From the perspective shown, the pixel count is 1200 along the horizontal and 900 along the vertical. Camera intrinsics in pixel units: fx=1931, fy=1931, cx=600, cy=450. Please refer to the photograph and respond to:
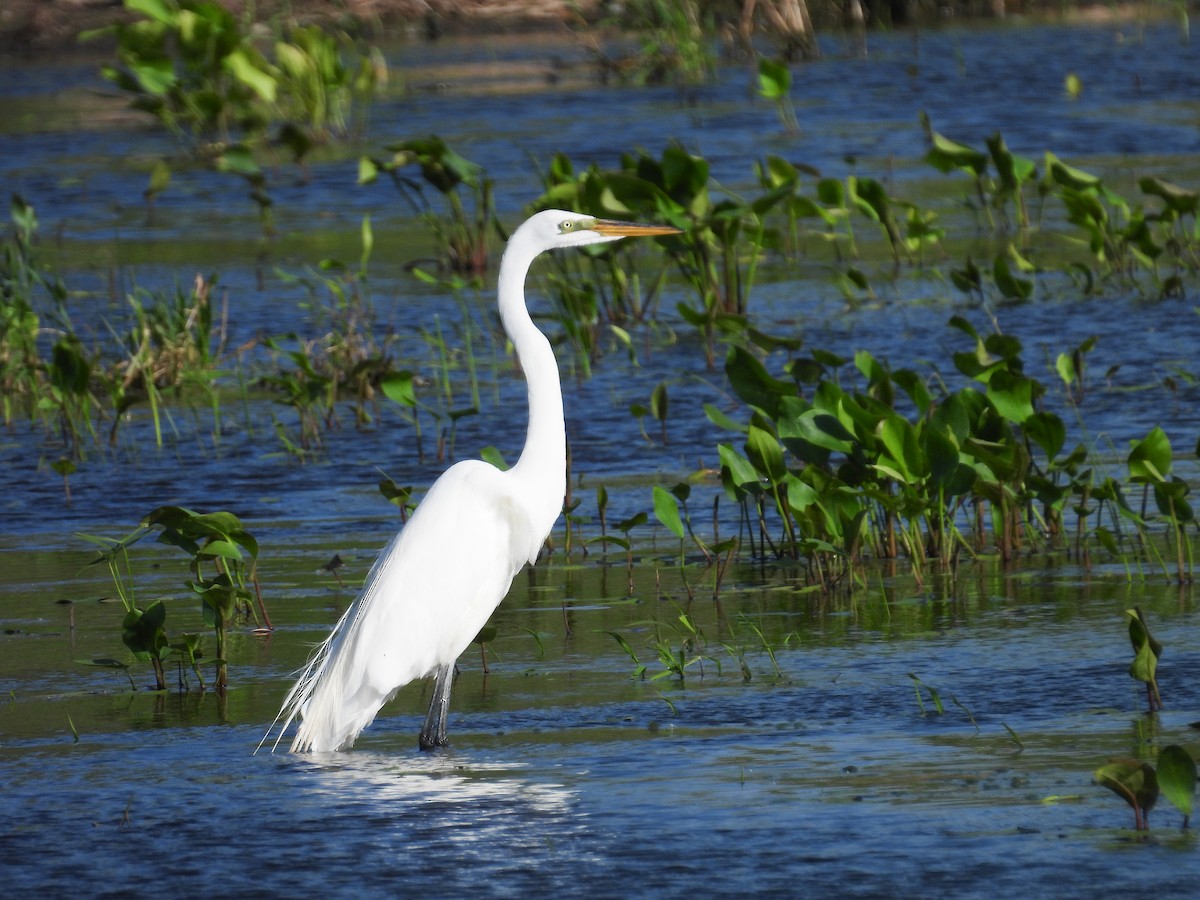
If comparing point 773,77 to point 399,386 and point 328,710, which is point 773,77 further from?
point 328,710

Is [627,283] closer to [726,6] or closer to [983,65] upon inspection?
[983,65]

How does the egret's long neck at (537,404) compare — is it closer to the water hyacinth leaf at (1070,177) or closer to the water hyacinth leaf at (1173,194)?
the water hyacinth leaf at (1173,194)

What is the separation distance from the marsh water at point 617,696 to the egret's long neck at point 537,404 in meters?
0.50

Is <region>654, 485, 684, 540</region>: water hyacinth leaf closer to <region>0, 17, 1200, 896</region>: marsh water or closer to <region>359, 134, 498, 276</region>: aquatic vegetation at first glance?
<region>0, 17, 1200, 896</region>: marsh water

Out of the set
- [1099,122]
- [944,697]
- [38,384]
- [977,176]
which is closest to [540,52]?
[1099,122]

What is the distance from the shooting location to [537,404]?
499 centimetres

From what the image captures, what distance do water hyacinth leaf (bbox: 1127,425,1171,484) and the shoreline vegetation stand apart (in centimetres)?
1379

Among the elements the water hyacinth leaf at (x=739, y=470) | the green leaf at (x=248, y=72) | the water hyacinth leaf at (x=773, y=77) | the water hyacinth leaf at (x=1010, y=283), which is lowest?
the water hyacinth leaf at (x=739, y=470)

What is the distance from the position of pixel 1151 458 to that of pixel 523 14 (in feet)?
58.1

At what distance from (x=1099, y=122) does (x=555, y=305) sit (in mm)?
6361

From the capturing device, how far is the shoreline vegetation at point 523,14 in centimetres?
1997

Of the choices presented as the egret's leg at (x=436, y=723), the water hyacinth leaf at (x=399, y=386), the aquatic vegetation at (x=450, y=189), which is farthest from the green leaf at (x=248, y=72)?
the egret's leg at (x=436, y=723)

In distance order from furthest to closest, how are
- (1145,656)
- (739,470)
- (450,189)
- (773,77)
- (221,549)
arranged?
(773,77) < (450,189) < (739,470) < (221,549) < (1145,656)

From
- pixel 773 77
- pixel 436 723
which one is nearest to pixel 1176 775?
pixel 436 723
